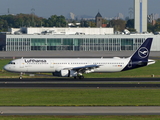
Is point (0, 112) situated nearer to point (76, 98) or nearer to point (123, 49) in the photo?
point (76, 98)

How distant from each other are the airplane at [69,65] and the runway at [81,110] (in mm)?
29710

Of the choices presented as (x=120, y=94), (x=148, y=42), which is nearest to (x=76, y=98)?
(x=120, y=94)

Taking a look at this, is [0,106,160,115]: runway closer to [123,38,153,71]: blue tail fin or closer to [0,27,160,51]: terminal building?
[123,38,153,71]: blue tail fin

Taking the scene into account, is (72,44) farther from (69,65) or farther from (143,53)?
(69,65)

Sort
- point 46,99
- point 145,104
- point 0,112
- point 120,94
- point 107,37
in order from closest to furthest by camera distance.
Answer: point 0,112 → point 145,104 → point 46,99 → point 120,94 → point 107,37

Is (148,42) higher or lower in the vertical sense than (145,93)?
higher

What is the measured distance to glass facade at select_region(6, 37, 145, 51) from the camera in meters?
151

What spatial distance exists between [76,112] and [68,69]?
32.7 metres

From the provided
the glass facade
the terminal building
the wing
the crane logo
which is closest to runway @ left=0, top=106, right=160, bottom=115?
the wing

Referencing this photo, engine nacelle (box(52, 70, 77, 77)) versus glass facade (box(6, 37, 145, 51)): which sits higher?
glass facade (box(6, 37, 145, 51))

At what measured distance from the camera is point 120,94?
4569cm

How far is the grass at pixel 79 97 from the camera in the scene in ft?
128

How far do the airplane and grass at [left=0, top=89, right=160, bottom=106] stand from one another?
1711 cm

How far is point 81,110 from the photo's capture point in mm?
34688
